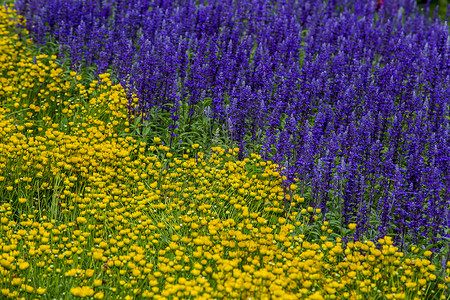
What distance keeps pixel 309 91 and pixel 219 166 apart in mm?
2167

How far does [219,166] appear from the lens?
7.97 m

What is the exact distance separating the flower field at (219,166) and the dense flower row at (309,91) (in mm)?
41

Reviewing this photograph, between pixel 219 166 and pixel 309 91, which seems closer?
pixel 219 166

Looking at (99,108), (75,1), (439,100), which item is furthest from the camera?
(75,1)

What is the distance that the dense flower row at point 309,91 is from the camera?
6.86m

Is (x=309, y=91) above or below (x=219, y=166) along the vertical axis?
above

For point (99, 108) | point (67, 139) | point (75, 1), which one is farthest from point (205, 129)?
point (75, 1)

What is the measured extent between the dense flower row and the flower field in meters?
0.04

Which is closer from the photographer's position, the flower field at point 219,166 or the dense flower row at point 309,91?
the flower field at point 219,166

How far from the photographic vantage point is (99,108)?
9070mm

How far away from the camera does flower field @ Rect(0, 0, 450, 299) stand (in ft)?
17.7

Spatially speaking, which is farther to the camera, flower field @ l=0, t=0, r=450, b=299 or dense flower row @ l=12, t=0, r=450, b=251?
dense flower row @ l=12, t=0, r=450, b=251

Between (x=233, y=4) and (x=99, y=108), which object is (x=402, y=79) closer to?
(x=233, y=4)

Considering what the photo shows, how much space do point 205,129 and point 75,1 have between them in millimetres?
5071
